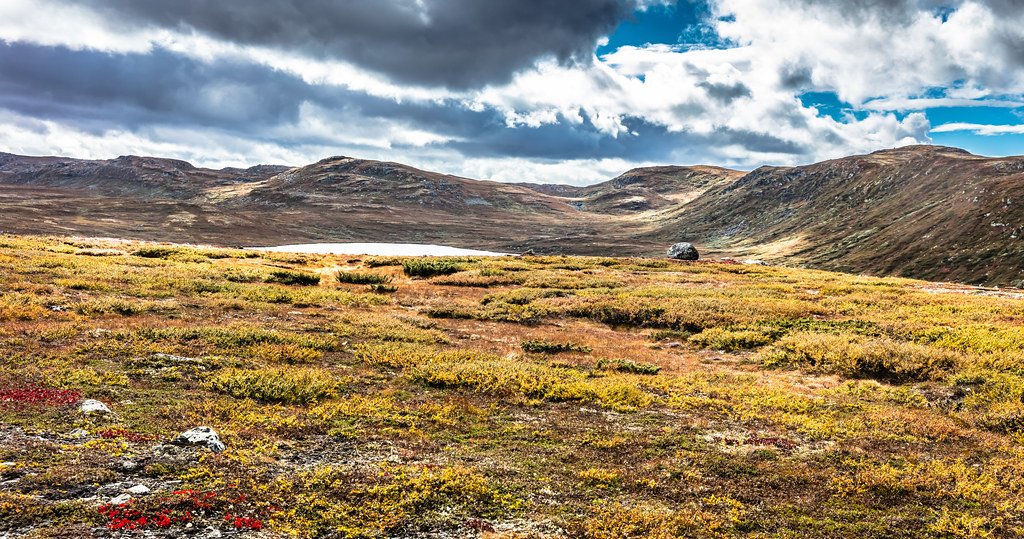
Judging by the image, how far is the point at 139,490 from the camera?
862cm

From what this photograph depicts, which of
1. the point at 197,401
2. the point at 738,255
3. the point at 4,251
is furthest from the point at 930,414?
the point at 738,255

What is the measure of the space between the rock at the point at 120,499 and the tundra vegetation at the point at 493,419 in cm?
23

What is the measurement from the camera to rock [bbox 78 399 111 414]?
11.5 meters

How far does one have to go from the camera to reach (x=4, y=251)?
36.8m

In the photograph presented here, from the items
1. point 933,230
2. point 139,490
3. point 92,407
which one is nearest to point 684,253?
point 92,407

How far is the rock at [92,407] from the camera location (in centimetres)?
1150

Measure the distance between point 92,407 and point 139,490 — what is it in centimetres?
439

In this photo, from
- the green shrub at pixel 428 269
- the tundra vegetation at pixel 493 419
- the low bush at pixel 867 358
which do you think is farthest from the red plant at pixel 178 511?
the green shrub at pixel 428 269

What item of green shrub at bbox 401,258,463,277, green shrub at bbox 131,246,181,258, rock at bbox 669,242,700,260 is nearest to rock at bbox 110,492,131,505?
green shrub at bbox 401,258,463,277

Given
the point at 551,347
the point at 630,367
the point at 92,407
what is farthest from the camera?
the point at 551,347

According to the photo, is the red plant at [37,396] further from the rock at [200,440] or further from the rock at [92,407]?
the rock at [200,440]

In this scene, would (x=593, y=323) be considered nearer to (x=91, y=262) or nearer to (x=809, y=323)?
(x=809, y=323)

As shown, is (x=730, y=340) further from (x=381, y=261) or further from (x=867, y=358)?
(x=381, y=261)

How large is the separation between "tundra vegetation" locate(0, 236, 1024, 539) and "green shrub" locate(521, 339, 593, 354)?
0.15 m
